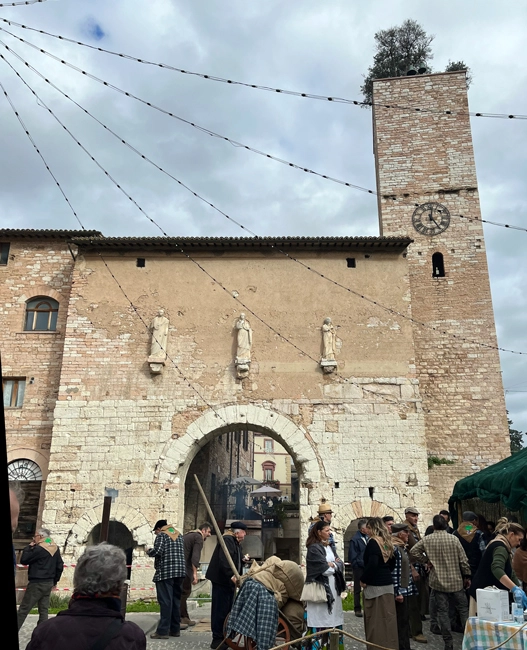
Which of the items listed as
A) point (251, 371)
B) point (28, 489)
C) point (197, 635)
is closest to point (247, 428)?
point (251, 371)

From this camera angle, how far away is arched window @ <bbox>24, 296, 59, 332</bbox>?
50.7 ft

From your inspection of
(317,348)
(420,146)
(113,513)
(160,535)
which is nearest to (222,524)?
(113,513)

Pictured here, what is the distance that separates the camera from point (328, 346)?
46.4ft

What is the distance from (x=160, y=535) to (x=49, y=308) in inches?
385

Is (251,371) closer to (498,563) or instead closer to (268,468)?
(498,563)

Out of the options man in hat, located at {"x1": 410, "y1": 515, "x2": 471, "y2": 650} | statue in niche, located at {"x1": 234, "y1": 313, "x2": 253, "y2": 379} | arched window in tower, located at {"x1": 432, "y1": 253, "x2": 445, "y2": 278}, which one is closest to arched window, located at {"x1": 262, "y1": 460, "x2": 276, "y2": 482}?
arched window in tower, located at {"x1": 432, "y1": 253, "x2": 445, "y2": 278}

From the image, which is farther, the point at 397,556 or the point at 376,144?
the point at 376,144

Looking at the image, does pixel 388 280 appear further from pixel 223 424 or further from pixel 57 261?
pixel 57 261

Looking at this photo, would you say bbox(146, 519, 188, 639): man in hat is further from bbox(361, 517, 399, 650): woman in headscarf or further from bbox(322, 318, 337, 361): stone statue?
bbox(322, 318, 337, 361): stone statue

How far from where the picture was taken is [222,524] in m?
18.3

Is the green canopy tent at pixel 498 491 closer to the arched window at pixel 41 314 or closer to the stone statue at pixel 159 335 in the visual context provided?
the stone statue at pixel 159 335

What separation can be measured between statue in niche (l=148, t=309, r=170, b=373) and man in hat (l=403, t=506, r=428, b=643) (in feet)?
25.8

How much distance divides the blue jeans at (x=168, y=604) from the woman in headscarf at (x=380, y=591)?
9.77 feet

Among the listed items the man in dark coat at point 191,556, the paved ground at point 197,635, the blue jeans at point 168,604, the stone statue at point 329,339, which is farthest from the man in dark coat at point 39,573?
the stone statue at point 329,339
